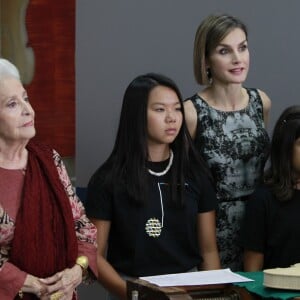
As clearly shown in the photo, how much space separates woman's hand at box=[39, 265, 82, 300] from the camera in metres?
2.21

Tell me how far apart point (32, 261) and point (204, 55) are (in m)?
0.99

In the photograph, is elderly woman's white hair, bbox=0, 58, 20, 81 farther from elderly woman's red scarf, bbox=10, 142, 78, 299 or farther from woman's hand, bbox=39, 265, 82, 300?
woman's hand, bbox=39, 265, 82, 300

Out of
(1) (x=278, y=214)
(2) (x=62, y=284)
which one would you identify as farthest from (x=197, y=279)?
(1) (x=278, y=214)

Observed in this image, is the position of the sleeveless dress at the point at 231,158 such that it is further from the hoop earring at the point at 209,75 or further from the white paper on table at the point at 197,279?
the white paper on table at the point at 197,279

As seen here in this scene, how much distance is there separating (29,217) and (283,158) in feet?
2.85

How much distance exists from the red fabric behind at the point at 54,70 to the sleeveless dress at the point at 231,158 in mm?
→ 605

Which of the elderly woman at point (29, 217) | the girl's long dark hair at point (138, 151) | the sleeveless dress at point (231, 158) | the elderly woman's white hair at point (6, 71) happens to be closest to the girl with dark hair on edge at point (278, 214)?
the sleeveless dress at point (231, 158)

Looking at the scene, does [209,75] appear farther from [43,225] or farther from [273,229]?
[43,225]

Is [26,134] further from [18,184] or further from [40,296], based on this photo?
[40,296]

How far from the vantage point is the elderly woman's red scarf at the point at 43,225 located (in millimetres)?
2184

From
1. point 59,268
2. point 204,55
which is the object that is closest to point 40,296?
point 59,268

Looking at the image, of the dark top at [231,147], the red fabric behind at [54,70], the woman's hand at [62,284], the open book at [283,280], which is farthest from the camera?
the red fabric behind at [54,70]

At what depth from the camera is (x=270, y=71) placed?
3.39 metres

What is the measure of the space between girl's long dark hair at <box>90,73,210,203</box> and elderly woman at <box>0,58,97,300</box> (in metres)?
0.31
